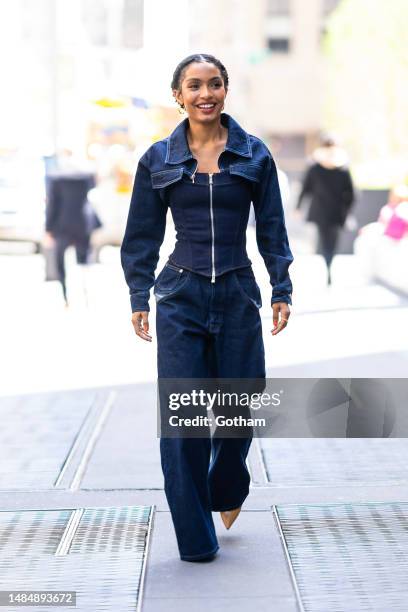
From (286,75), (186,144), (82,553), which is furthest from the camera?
(286,75)

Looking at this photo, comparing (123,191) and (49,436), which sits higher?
(49,436)

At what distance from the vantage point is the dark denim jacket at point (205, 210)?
4.99 metres

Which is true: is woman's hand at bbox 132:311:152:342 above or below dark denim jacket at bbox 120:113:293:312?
below

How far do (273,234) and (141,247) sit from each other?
1.64 ft

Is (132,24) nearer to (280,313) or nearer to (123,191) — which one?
(123,191)

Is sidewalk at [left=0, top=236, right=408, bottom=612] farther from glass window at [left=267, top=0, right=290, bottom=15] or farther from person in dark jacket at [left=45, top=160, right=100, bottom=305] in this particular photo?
glass window at [left=267, top=0, right=290, bottom=15]

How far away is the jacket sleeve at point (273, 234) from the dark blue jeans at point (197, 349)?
0.35ft

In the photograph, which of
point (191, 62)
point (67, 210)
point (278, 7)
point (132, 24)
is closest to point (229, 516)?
point (191, 62)

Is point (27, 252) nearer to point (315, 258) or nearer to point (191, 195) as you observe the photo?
point (315, 258)

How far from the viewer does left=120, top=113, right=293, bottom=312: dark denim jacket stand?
16.4 ft

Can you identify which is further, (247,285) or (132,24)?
(132,24)

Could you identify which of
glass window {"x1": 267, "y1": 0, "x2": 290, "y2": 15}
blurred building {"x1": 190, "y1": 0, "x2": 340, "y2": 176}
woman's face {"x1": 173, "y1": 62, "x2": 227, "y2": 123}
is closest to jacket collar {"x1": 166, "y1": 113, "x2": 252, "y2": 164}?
woman's face {"x1": 173, "y1": 62, "x2": 227, "y2": 123}

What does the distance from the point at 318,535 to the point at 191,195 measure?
1.44m

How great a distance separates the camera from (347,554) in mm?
5102
